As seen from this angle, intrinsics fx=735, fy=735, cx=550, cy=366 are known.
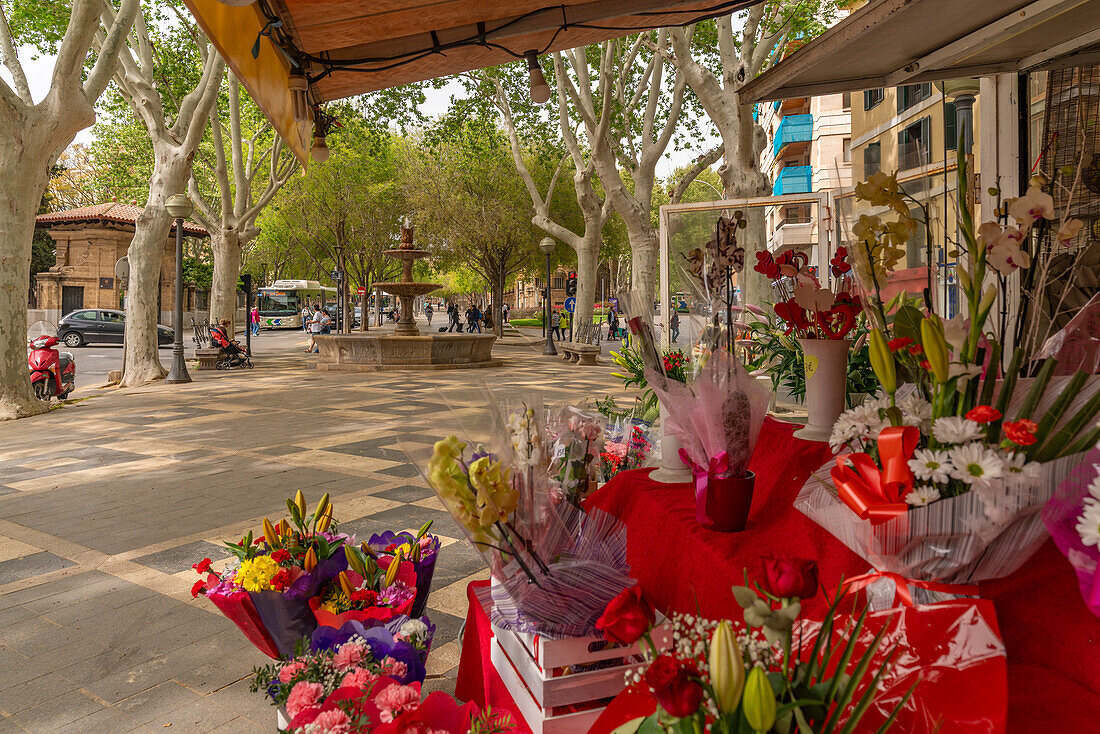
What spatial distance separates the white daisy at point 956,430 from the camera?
1264mm

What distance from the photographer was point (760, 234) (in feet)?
32.3

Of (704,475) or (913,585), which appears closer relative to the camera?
(913,585)

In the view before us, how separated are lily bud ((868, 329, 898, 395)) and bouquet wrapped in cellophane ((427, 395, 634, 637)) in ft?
2.58

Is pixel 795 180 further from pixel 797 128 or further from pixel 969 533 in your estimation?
pixel 969 533

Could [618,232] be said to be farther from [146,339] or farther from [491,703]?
[491,703]

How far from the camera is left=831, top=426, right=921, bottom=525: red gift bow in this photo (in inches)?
52.0

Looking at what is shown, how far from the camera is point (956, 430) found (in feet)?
4.19

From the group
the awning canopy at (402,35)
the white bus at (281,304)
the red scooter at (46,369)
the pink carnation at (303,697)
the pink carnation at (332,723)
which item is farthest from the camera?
the white bus at (281,304)

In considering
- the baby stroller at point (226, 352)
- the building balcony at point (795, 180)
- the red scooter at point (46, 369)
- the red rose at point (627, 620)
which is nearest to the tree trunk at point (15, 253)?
the red scooter at point (46, 369)

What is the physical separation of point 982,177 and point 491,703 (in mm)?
3314

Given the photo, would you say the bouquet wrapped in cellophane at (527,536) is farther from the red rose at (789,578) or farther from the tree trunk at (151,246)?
the tree trunk at (151,246)

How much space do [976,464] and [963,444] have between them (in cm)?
8

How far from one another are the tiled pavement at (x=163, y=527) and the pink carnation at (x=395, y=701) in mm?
622

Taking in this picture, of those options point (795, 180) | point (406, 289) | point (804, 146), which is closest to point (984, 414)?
point (406, 289)
